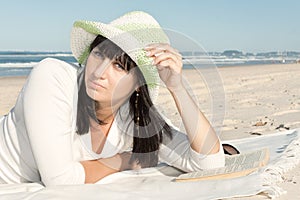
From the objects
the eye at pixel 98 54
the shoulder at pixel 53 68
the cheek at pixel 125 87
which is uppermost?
the eye at pixel 98 54

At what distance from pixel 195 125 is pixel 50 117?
2.61ft

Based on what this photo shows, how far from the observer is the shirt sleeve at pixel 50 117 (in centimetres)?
227

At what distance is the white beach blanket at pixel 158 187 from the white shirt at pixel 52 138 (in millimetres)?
104

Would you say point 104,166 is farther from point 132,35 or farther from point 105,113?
point 132,35

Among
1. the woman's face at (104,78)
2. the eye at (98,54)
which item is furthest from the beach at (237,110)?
the eye at (98,54)

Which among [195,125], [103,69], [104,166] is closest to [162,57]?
[103,69]

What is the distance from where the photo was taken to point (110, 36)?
91.4 inches

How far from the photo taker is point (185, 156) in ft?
9.28

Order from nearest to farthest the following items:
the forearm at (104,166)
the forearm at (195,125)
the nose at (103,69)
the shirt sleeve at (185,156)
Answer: the nose at (103,69) → the forearm at (195,125) → the forearm at (104,166) → the shirt sleeve at (185,156)

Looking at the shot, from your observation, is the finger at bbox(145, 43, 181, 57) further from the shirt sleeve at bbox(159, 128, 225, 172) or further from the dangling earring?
the shirt sleeve at bbox(159, 128, 225, 172)

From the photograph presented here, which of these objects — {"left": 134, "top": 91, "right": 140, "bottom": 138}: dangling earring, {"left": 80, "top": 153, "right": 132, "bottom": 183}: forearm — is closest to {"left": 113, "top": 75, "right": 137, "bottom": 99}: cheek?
{"left": 134, "top": 91, "right": 140, "bottom": 138}: dangling earring

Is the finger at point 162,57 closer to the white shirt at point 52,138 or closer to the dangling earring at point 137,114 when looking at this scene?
the dangling earring at point 137,114

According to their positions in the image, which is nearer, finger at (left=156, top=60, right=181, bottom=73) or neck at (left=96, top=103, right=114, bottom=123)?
finger at (left=156, top=60, right=181, bottom=73)

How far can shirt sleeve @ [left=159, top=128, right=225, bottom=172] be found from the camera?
274 centimetres
